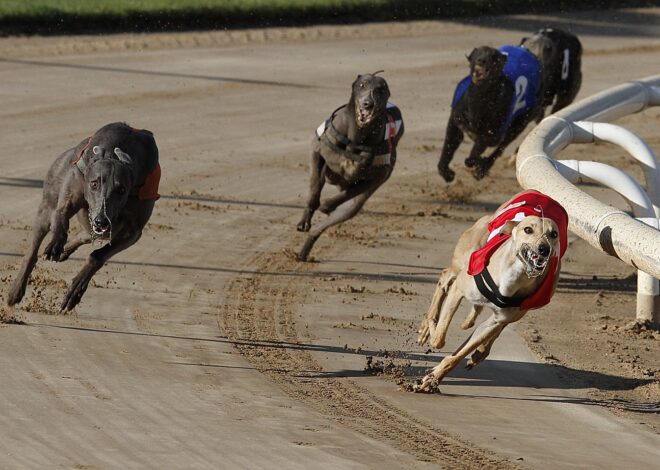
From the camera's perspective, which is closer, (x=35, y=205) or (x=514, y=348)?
(x=514, y=348)

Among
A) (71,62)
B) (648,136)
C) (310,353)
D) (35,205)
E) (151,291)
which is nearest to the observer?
(310,353)

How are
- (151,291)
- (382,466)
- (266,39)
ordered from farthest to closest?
(266,39) < (151,291) < (382,466)

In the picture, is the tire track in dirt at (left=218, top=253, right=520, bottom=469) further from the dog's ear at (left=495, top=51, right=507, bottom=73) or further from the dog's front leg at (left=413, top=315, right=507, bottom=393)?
the dog's ear at (left=495, top=51, right=507, bottom=73)

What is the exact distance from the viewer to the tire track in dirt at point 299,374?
14.5 feet

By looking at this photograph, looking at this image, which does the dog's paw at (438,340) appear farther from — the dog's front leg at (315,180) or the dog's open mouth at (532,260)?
the dog's front leg at (315,180)

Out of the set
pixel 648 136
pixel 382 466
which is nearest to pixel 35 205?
pixel 382 466

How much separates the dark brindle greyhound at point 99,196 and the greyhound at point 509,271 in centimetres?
138

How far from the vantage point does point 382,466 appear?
161 inches

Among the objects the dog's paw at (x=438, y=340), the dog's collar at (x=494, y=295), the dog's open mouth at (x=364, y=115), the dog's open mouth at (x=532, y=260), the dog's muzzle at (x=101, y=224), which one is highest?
the dog's open mouth at (x=364, y=115)

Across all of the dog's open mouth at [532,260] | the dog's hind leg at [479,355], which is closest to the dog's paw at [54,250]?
the dog's hind leg at [479,355]

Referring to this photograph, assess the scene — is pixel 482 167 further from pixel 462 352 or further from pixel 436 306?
pixel 462 352

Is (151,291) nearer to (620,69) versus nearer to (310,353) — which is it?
(310,353)

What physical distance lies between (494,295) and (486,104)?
4245 mm

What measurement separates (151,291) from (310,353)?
1.21 m
